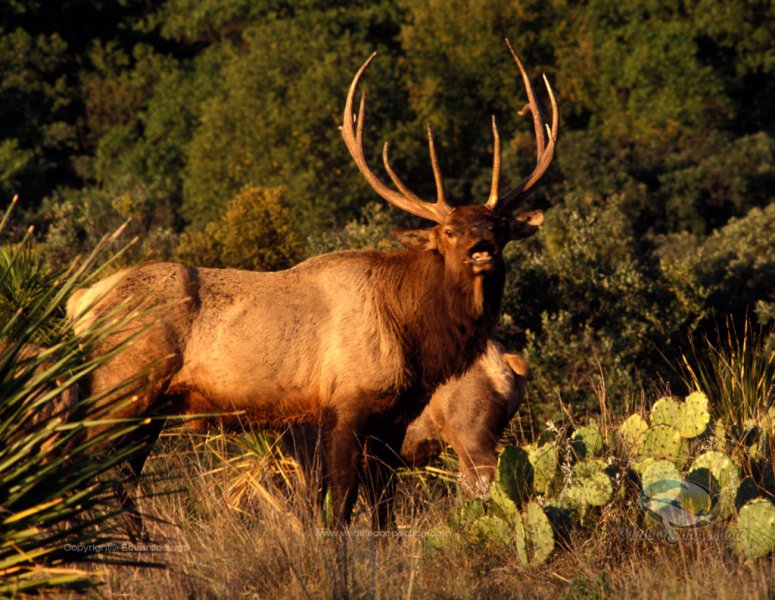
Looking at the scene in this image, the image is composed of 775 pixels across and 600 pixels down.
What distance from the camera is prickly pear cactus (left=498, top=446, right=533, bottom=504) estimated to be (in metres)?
6.42

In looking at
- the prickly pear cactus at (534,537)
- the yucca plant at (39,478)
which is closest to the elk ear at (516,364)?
the prickly pear cactus at (534,537)

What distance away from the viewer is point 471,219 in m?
6.83

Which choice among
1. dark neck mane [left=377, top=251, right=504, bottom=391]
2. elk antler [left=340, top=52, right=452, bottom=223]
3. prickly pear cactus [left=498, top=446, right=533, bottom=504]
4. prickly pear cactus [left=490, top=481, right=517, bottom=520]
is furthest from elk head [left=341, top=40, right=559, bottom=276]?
prickly pear cactus [left=490, top=481, right=517, bottom=520]

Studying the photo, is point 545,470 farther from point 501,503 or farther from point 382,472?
point 382,472

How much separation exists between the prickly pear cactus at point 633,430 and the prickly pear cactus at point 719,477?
0.59m

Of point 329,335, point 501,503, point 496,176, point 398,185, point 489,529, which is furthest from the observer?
point 398,185

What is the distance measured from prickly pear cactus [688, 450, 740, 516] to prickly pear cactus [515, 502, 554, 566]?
0.92 m

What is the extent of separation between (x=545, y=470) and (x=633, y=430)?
823 millimetres

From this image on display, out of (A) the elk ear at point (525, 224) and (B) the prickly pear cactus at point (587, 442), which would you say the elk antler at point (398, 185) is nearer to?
(A) the elk ear at point (525, 224)

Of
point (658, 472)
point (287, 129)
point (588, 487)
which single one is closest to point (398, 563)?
point (588, 487)

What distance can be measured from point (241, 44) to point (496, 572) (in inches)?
1340

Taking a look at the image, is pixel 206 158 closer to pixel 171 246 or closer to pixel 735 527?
pixel 171 246

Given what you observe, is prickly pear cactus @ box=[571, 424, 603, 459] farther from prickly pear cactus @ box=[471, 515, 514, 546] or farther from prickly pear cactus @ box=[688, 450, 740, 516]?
prickly pear cactus @ box=[471, 515, 514, 546]

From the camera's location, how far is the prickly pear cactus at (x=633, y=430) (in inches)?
276
